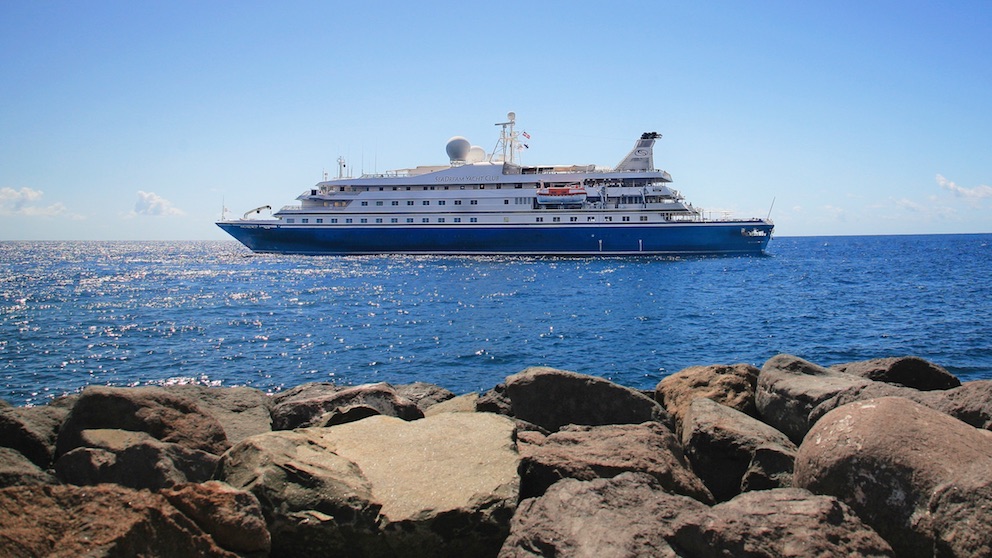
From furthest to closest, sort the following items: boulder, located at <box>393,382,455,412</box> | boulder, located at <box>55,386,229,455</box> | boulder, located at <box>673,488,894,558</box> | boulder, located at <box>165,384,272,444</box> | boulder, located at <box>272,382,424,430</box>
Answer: boulder, located at <box>393,382,455,412</box> → boulder, located at <box>165,384,272,444</box> → boulder, located at <box>272,382,424,430</box> → boulder, located at <box>55,386,229,455</box> → boulder, located at <box>673,488,894,558</box>

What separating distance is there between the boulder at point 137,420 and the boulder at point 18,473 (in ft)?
2.17

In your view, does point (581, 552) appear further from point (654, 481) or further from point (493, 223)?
point (493, 223)

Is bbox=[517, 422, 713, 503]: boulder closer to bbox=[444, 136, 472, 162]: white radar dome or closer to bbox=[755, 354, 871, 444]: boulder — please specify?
bbox=[755, 354, 871, 444]: boulder

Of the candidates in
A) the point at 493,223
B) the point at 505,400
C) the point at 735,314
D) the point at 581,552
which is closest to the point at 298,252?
the point at 493,223

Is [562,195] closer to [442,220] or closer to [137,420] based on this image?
[442,220]

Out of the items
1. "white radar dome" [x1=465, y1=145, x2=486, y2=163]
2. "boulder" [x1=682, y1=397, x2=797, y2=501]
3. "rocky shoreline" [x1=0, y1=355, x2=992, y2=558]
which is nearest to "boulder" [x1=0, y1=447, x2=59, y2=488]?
"rocky shoreline" [x1=0, y1=355, x2=992, y2=558]

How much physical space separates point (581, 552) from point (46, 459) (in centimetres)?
405

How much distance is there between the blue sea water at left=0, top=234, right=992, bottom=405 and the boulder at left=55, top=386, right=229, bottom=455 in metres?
7.23

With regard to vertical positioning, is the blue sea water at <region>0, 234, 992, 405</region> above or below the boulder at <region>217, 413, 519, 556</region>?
below

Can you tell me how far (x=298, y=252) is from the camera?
52688mm

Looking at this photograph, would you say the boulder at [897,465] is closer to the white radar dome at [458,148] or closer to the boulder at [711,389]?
the boulder at [711,389]

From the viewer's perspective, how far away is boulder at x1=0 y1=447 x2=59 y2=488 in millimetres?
3748

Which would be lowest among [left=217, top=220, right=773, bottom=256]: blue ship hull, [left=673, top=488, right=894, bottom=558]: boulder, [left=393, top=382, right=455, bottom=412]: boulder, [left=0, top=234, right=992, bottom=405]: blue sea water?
[left=0, top=234, right=992, bottom=405]: blue sea water

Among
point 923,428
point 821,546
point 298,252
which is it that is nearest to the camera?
point 821,546
